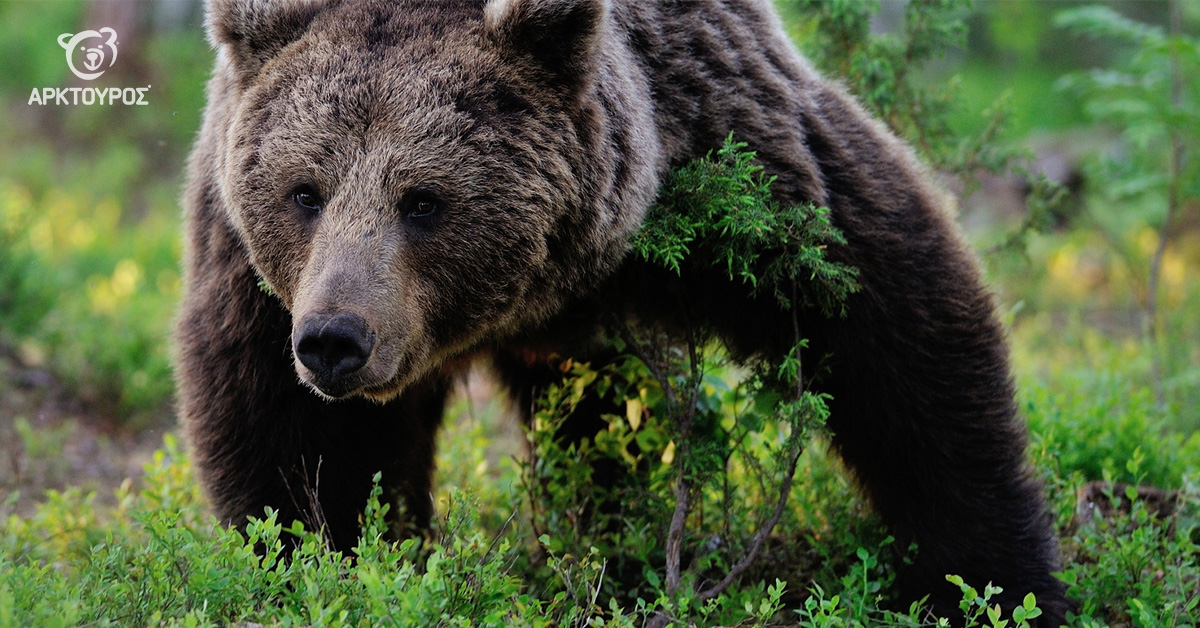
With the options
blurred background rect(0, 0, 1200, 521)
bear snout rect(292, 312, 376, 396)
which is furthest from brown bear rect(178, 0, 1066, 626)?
blurred background rect(0, 0, 1200, 521)

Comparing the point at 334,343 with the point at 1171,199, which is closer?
the point at 334,343

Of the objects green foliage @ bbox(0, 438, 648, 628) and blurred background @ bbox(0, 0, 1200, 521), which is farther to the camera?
blurred background @ bbox(0, 0, 1200, 521)

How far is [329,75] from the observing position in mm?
3457

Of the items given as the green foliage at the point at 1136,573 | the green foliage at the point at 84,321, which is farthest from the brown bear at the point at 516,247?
the green foliage at the point at 84,321

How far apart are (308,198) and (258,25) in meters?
0.62

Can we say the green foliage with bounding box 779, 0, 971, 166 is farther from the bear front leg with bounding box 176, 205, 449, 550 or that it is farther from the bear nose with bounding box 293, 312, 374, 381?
the bear nose with bounding box 293, 312, 374, 381

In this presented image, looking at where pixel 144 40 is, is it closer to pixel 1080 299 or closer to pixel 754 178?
pixel 1080 299

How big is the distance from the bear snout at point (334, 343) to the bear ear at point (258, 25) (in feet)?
3.33

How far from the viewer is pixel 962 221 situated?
7141 mm

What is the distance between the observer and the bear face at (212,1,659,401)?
3.29 meters

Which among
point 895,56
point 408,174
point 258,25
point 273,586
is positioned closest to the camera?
point 273,586

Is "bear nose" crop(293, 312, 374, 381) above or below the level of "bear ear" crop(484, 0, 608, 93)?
below

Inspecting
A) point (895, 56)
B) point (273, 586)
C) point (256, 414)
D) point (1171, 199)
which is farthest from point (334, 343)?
point (1171, 199)

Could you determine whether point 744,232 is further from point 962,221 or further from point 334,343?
point 962,221
